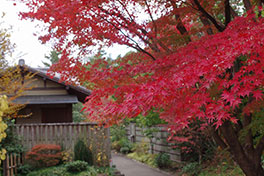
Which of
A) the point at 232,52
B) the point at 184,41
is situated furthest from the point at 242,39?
the point at 184,41

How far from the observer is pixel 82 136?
10.0 m

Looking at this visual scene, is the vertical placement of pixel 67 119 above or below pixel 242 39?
below

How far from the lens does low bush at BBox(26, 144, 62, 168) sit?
9.25m

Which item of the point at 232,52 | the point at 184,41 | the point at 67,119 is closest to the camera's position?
the point at 232,52

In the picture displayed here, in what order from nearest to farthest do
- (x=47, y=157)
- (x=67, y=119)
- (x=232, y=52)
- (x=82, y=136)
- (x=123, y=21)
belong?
(x=232, y=52) < (x=123, y=21) < (x=47, y=157) < (x=82, y=136) < (x=67, y=119)

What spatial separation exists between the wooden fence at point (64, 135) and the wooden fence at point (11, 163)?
0.65 metres

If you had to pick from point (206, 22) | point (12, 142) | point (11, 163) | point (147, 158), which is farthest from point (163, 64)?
point (147, 158)

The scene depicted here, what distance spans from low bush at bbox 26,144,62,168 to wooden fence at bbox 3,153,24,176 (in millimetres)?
310

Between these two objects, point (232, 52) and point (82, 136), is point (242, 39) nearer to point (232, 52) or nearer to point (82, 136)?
point (232, 52)

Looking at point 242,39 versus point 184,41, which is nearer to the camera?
point 242,39

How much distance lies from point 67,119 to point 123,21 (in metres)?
9.94

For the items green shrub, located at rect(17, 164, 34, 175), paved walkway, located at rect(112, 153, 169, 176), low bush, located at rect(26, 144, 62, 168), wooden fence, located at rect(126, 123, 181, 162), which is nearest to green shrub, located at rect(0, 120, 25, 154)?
low bush, located at rect(26, 144, 62, 168)

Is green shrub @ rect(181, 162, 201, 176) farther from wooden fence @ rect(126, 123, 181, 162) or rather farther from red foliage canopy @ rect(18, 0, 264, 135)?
red foliage canopy @ rect(18, 0, 264, 135)

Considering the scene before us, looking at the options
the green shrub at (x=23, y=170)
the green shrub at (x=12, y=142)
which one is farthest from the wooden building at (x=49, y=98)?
the green shrub at (x=23, y=170)
